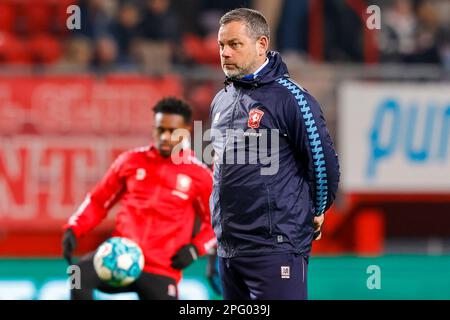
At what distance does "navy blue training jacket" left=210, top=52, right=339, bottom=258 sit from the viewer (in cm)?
577

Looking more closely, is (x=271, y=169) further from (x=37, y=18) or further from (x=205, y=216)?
(x=37, y=18)

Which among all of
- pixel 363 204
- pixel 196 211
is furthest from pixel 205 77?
pixel 196 211

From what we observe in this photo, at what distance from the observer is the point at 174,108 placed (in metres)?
7.92

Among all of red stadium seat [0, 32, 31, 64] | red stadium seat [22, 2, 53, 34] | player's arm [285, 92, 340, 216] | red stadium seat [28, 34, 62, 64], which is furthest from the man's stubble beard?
red stadium seat [22, 2, 53, 34]

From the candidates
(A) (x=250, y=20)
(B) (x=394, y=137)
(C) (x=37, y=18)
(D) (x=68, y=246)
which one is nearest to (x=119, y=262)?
(D) (x=68, y=246)

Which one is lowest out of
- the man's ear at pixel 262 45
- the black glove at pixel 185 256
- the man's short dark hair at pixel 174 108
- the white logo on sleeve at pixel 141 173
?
the black glove at pixel 185 256

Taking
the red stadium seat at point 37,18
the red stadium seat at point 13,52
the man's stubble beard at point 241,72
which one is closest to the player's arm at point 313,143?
the man's stubble beard at point 241,72

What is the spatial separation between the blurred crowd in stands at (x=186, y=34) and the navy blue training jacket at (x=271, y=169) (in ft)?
29.3

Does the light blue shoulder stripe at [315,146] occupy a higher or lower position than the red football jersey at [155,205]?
higher

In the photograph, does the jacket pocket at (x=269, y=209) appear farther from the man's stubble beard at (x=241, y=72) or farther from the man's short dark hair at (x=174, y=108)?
the man's short dark hair at (x=174, y=108)

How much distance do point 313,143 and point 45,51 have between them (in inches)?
407

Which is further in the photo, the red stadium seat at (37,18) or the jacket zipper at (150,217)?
the red stadium seat at (37,18)

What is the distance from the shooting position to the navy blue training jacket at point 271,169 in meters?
5.77

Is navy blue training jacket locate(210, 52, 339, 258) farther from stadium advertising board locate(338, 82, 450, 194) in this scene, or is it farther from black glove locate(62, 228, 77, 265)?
stadium advertising board locate(338, 82, 450, 194)
